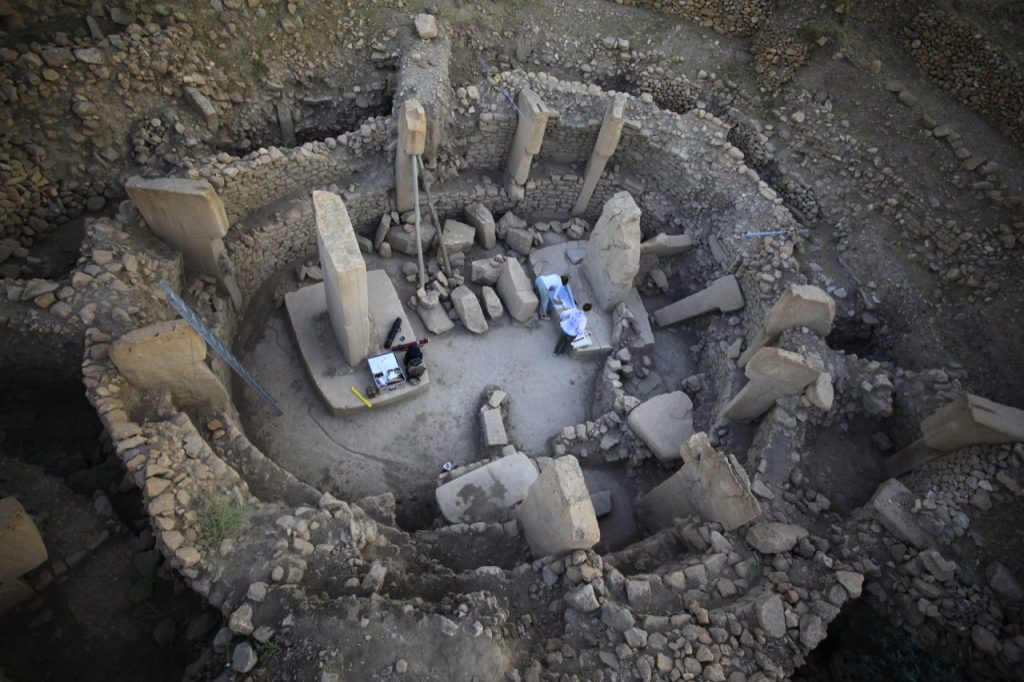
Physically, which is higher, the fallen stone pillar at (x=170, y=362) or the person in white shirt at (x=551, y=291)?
the fallen stone pillar at (x=170, y=362)

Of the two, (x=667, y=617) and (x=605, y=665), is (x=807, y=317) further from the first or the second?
(x=605, y=665)

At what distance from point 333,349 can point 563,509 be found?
3.90 meters

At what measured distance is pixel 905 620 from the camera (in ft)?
17.8

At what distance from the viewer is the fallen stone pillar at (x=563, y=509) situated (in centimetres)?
504

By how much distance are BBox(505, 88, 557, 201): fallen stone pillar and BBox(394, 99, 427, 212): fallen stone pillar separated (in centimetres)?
145

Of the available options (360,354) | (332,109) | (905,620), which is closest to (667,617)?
(905,620)

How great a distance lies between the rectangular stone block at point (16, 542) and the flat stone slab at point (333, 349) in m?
3.17

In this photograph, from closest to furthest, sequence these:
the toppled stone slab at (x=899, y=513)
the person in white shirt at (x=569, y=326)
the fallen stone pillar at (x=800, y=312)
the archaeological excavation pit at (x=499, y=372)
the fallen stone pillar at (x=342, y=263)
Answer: the archaeological excavation pit at (x=499, y=372), the toppled stone slab at (x=899, y=513), the fallen stone pillar at (x=342, y=263), the fallen stone pillar at (x=800, y=312), the person in white shirt at (x=569, y=326)

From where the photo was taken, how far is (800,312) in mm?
6758

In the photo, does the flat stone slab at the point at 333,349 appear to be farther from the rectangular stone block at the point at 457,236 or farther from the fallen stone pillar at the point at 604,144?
the fallen stone pillar at the point at 604,144

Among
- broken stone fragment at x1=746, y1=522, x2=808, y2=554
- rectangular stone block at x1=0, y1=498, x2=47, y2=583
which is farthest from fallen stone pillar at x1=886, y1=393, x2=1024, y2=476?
rectangular stone block at x1=0, y1=498, x2=47, y2=583

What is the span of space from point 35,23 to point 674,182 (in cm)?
867

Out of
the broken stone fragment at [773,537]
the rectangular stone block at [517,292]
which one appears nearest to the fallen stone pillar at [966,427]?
the broken stone fragment at [773,537]

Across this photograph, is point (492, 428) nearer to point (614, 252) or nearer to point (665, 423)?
point (665, 423)
